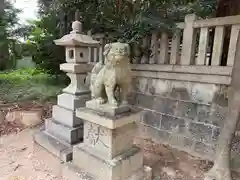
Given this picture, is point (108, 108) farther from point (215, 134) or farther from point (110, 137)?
point (215, 134)

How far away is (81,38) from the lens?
2824mm

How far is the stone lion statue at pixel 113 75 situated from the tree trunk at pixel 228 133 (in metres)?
1.26

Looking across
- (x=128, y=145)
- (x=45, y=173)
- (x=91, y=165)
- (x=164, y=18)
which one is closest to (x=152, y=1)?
(x=164, y=18)

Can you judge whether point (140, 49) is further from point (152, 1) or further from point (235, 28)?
point (235, 28)

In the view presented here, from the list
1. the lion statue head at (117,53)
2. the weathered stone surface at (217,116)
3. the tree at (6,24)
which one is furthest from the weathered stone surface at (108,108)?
the tree at (6,24)

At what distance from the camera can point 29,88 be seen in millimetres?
5332

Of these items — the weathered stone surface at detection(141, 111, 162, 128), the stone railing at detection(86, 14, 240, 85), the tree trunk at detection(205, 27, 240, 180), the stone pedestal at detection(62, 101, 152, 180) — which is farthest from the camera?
the weathered stone surface at detection(141, 111, 162, 128)

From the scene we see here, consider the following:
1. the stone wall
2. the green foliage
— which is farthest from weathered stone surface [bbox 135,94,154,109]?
the green foliage

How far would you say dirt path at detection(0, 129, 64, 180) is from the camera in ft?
8.42

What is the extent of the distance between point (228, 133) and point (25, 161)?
2821 mm

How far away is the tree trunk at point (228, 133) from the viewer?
7.38ft

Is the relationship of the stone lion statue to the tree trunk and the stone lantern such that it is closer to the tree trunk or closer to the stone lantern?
the stone lantern

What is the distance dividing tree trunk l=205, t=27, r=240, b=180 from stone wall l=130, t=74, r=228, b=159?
0.50 meters

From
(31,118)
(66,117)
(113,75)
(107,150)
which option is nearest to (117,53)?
(113,75)
